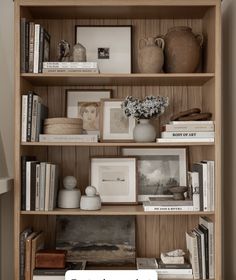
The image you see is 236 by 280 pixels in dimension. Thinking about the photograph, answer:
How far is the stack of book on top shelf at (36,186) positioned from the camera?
2.54 m

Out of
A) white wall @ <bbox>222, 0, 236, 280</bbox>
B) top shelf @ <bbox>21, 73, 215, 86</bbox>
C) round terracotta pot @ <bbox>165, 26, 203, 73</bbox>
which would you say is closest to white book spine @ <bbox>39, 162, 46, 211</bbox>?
top shelf @ <bbox>21, 73, 215, 86</bbox>

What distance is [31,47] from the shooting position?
255cm

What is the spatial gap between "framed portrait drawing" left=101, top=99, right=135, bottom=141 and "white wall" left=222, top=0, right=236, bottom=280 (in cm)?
55

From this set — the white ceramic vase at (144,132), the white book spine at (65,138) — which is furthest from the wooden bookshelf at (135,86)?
the white ceramic vase at (144,132)

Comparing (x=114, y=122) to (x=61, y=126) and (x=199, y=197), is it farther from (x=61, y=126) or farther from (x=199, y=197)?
(x=199, y=197)

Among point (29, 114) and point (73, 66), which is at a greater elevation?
point (73, 66)

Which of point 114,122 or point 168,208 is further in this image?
point 114,122

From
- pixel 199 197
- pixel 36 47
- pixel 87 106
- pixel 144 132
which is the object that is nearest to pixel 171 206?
pixel 199 197

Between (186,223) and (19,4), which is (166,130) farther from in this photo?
(19,4)

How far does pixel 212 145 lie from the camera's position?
2.56 meters

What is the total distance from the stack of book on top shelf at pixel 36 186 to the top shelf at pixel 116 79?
44 cm

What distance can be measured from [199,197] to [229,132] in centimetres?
47

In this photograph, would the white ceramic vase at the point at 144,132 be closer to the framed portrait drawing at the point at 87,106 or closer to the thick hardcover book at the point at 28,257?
the framed portrait drawing at the point at 87,106

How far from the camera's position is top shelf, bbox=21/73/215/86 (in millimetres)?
2533
